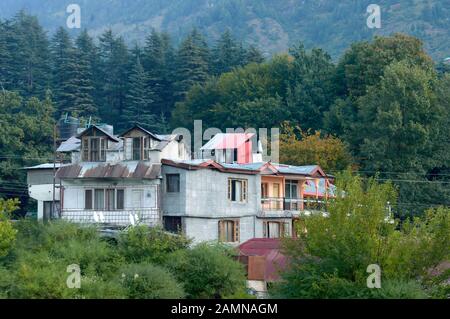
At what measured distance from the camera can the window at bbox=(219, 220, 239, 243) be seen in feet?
194

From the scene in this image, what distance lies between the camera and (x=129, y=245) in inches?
2014

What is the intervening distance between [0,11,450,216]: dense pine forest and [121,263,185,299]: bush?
25077mm

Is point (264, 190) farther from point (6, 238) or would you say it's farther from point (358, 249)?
point (6, 238)

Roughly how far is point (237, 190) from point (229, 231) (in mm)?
2394

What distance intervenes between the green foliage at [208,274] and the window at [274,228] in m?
13.4

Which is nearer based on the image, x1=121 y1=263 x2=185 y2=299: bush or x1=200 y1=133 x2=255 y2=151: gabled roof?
x1=121 y1=263 x2=185 y2=299: bush

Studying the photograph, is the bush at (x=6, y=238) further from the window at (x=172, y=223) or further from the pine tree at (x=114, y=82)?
the pine tree at (x=114, y=82)

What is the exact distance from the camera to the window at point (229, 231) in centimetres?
5922

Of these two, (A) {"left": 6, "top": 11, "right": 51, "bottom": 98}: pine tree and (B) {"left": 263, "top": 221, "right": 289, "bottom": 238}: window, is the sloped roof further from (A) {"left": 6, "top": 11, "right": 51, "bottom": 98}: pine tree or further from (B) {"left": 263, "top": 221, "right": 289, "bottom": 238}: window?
(A) {"left": 6, "top": 11, "right": 51, "bottom": 98}: pine tree

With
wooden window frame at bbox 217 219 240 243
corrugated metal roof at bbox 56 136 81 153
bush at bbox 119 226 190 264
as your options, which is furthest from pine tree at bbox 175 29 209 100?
bush at bbox 119 226 190 264

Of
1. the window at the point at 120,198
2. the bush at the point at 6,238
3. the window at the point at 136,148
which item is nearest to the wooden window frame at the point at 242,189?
the window at the point at 136,148

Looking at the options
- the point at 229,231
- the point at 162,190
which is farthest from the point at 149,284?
the point at 229,231

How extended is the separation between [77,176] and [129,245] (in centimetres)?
901
